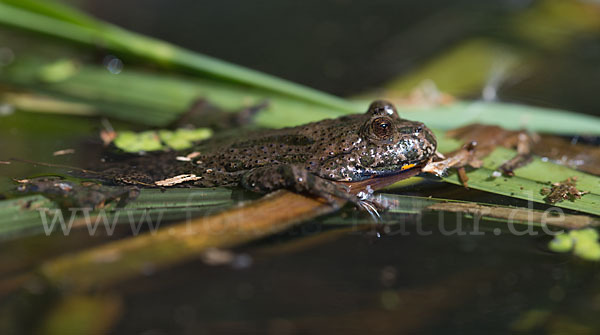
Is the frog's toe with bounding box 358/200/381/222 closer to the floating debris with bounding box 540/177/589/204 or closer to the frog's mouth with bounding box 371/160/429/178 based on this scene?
the frog's mouth with bounding box 371/160/429/178

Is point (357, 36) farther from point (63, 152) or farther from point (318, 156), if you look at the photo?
point (63, 152)

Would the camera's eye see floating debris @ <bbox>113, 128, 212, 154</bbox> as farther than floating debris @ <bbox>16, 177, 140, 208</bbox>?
Yes

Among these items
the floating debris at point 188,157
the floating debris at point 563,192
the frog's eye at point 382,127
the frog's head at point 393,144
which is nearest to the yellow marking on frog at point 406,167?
the frog's head at point 393,144

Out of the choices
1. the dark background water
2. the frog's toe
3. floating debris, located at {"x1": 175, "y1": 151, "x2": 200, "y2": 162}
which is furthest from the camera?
the dark background water

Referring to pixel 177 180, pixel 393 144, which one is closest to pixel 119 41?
pixel 177 180

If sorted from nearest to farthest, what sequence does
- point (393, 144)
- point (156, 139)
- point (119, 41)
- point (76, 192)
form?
point (76, 192), point (393, 144), point (156, 139), point (119, 41)

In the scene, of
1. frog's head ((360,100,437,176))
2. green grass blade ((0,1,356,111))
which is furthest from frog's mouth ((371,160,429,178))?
green grass blade ((0,1,356,111))
